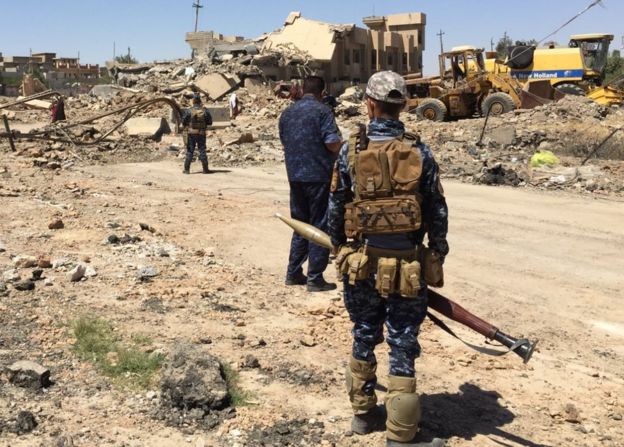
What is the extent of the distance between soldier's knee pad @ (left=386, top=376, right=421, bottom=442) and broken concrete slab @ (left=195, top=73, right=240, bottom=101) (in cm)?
2472

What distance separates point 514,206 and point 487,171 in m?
2.30

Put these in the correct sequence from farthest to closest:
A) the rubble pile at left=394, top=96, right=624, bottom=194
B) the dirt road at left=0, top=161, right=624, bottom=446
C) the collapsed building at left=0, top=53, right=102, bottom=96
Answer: the collapsed building at left=0, top=53, right=102, bottom=96 < the rubble pile at left=394, top=96, right=624, bottom=194 < the dirt road at left=0, top=161, right=624, bottom=446

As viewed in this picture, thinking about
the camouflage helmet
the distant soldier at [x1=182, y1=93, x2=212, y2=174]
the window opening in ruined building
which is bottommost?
the camouflage helmet

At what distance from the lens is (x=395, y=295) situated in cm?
288

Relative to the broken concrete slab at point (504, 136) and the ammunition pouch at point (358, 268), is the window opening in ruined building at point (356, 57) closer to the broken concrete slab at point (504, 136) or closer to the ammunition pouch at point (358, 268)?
the broken concrete slab at point (504, 136)

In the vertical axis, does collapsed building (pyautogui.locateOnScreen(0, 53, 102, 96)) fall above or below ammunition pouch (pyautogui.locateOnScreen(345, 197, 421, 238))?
above

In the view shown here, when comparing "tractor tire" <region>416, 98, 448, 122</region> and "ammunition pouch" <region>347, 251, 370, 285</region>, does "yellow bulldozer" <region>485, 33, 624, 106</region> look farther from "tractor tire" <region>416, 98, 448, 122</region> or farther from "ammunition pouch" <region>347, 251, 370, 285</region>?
"ammunition pouch" <region>347, 251, 370, 285</region>

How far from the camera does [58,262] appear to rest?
564 cm

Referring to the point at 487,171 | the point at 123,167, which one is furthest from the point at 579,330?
the point at 123,167

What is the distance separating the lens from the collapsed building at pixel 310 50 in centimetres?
2886

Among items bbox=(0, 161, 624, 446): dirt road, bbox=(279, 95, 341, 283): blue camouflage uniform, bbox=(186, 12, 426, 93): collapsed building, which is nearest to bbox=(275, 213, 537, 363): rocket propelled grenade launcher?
bbox=(0, 161, 624, 446): dirt road

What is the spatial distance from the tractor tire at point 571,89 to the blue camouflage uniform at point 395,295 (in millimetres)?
19791

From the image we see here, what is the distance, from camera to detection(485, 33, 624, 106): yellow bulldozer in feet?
68.6

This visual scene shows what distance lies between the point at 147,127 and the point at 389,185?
51.4 feet
